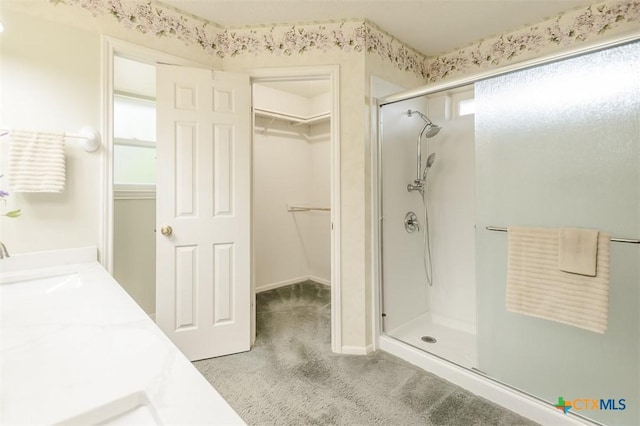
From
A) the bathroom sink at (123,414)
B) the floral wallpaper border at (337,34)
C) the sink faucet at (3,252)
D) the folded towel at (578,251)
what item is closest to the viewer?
the bathroom sink at (123,414)

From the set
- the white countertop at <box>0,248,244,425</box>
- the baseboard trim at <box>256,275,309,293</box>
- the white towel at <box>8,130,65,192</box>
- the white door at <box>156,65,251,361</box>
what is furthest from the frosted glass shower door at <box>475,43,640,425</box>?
the baseboard trim at <box>256,275,309,293</box>

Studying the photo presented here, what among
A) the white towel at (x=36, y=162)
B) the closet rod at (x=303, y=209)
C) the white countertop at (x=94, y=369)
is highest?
the white towel at (x=36, y=162)

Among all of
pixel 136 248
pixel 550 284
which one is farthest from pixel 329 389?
pixel 136 248

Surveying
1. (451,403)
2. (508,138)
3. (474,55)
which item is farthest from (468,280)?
A: (474,55)

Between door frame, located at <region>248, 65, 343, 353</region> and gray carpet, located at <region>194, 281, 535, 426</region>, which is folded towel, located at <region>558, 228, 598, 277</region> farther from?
door frame, located at <region>248, 65, 343, 353</region>

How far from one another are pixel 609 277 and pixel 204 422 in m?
1.79

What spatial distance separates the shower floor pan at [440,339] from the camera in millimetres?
2086

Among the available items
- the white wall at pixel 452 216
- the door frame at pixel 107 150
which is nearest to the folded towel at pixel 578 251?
the white wall at pixel 452 216

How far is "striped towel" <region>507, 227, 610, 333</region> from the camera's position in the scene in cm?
138

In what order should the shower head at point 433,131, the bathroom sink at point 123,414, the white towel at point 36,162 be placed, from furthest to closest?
the shower head at point 433,131, the white towel at point 36,162, the bathroom sink at point 123,414

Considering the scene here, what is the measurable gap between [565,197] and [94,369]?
2.01 metres

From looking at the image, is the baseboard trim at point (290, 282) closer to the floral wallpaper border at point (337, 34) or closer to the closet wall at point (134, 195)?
the closet wall at point (134, 195)

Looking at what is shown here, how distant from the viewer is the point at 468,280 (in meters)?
2.63

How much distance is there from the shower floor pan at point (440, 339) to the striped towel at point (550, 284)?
0.63 m
